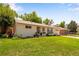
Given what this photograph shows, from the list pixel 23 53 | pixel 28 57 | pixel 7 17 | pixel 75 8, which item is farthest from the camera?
pixel 7 17

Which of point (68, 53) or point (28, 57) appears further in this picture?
point (68, 53)

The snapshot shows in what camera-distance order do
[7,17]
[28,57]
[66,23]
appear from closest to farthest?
[28,57] < [66,23] < [7,17]

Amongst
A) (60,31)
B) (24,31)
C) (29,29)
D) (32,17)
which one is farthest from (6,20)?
(32,17)

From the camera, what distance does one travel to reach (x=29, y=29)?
65.8 ft

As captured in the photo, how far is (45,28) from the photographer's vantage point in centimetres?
2039

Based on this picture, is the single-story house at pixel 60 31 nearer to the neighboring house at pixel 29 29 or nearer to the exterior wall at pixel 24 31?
the neighboring house at pixel 29 29

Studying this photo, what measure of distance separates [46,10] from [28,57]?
5995 mm

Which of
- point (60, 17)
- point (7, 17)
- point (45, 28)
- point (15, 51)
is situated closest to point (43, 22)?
point (45, 28)

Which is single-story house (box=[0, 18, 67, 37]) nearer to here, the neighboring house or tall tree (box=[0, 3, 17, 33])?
the neighboring house

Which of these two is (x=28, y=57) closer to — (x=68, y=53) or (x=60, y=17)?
(x=68, y=53)

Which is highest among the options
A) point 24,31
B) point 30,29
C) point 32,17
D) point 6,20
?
point 32,17

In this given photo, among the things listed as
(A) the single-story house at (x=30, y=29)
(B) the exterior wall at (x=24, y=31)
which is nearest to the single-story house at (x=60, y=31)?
(A) the single-story house at (x=30, y=29)

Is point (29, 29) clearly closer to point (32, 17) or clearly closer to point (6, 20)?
point (6, 20)

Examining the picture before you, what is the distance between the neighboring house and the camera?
19.0 meters
